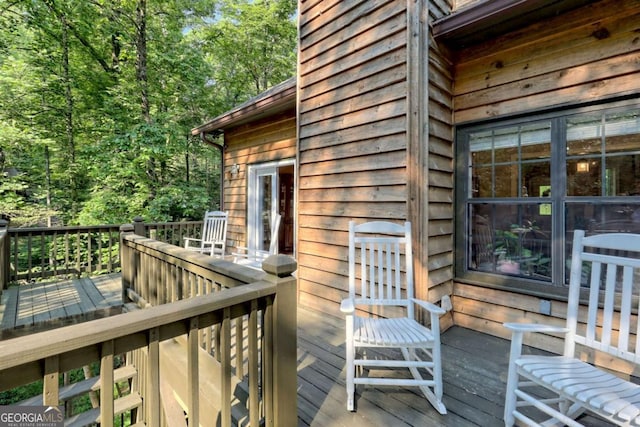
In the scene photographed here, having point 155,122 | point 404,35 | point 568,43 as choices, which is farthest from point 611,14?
point 155,122

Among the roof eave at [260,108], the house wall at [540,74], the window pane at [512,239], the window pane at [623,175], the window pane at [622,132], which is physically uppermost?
the roof eave at [260,108]

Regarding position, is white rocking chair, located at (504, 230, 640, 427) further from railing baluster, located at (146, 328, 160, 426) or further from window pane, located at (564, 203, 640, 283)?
railing baluster, located at (146, 328, 160, 426)

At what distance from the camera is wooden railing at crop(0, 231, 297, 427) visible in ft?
2.71

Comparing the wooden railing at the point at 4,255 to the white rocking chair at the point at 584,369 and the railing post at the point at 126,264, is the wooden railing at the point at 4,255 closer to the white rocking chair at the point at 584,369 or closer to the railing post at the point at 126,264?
the railing post at the point at 126,264

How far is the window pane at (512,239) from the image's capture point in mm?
2465

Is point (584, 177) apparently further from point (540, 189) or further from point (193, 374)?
point (193, 374)

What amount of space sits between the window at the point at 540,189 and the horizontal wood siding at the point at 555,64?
6.0 inches

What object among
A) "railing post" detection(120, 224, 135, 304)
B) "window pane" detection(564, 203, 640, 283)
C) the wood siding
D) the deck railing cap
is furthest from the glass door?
"window pane" detection(564, 203, 640, 283)

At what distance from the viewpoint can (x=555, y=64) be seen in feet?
7.72

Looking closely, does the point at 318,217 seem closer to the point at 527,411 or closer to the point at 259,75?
the point at 527,411

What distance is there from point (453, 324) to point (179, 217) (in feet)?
23.9

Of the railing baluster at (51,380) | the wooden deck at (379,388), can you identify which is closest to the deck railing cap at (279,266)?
the railing baluster at (51,380)

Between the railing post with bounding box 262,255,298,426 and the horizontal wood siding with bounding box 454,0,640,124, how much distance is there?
239 centimetres

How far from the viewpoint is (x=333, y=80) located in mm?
3223
